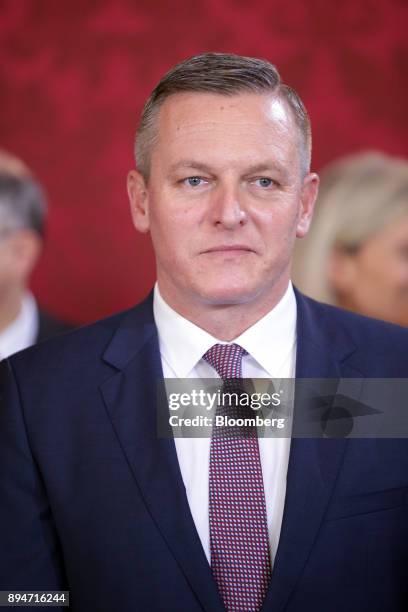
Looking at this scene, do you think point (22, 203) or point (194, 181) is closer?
point (194, 181)

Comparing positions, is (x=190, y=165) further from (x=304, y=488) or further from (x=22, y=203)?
(x=22, y=203)

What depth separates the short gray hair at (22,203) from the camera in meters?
2.02

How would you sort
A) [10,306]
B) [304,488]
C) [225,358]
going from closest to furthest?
[304,488] → [225,358] → [10,306]

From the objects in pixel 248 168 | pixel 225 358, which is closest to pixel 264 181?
pixel 248 168

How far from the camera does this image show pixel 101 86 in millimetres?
2072

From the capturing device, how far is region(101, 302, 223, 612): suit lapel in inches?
49.0

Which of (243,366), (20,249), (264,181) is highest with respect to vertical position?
(20,249)

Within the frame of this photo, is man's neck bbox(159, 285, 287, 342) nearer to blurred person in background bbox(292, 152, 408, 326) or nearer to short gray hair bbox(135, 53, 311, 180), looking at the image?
short gray hair bbox(135, 53, 311, 180)

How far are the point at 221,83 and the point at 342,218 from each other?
880 mm

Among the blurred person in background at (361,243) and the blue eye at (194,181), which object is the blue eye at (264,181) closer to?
the blue eye at (194,181)

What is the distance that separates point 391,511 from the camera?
4.19 feet

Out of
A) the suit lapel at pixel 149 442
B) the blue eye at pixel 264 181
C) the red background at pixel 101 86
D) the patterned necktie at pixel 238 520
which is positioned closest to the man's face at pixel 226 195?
the blue eye at pixel 264 181

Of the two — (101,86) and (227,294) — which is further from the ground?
(101,86)

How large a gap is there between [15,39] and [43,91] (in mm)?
143
